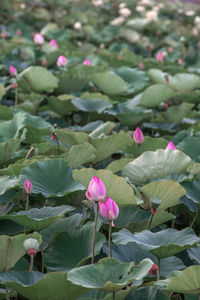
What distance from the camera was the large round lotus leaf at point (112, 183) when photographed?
117cm

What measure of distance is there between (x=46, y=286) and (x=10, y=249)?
14 centimetres

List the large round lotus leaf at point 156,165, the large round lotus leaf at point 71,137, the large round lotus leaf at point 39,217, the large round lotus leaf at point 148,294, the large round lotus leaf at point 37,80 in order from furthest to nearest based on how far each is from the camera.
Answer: the large round lotus leaf at point 37,80 < the large round lotus leaf at point 71,137 < the large round lotus leaf at point 156,165 < the large round lotus leaf at point 39,217 < the large round lotus leaf at point 148,294

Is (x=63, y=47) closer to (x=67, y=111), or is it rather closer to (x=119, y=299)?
(x=67, y=111)

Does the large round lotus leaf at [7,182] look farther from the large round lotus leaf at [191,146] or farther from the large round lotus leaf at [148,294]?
the large round lotus leaf at [191,146]

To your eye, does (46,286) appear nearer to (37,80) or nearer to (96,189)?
(96,189)

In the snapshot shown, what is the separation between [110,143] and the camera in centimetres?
143

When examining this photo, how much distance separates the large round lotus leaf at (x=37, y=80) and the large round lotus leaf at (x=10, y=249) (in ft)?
3.92

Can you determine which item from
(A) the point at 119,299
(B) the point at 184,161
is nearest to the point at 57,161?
(B) the point at 184,161

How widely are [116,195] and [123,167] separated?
0.23 meters

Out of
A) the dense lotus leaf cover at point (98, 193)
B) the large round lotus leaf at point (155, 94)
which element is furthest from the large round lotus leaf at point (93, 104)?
the large round lotus leaf at point (155, 94)

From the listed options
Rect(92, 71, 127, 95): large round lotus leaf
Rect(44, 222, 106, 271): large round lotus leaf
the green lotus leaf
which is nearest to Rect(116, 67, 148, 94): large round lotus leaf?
Rect(92, 71, 127, 95): large round lotus leaf

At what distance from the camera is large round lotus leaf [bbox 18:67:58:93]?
2107 millimetres

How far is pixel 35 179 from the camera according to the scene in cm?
130

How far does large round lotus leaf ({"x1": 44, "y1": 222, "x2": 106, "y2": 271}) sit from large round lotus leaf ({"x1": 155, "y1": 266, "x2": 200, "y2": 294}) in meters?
0.26
